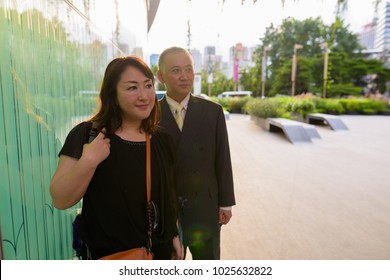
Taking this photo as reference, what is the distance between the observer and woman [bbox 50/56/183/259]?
3.99ft

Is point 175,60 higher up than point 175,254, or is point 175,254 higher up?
point 175,60

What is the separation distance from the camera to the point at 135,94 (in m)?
1.26

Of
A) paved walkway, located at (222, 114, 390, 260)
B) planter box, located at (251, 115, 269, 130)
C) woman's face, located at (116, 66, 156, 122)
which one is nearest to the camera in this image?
woman's face, located at (116, 66, 156, 122)

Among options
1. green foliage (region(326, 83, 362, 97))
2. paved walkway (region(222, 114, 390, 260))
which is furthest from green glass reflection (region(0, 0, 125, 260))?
green foliage (region(326, 83, 362, 97))

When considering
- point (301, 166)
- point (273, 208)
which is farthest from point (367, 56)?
point (273, 208)

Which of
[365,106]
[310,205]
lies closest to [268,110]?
[310,205]

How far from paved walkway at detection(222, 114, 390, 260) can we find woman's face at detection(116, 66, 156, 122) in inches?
79.0

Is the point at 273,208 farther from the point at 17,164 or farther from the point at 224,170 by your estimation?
the point at 17,164

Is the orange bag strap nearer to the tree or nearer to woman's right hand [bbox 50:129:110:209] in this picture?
woman's right hand [bbox 50:129:110:209]

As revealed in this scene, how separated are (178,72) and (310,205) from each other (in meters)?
3.18

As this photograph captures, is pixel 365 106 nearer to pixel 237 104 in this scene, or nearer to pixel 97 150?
pixel 237 104

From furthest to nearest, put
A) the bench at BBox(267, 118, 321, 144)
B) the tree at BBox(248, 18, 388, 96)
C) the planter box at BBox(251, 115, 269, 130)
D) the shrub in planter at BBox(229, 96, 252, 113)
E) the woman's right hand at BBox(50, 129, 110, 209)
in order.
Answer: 1. the tree at BBox(248, 18, 388, 96)
2. the shrub in planter at BBox(229, 96, 252, 113)
3. the planter box at BBox(251, 115, 269, 130)
4. the bench at BBox(267, 118, 321, 144)
5. the woman's right hand at BBox(50, 129, 110, 209)

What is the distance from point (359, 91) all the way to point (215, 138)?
32.3 meters

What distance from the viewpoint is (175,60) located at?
5.74 feet
